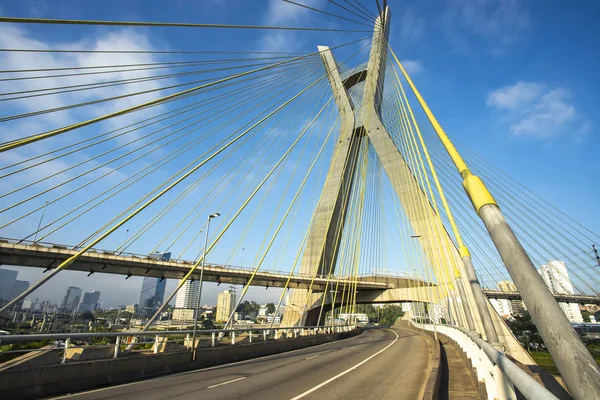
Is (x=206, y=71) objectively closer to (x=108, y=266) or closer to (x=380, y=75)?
(x=380, y=75)

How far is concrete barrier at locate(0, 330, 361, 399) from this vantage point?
7.02m

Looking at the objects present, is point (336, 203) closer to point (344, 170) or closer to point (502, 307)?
point (344, 170)

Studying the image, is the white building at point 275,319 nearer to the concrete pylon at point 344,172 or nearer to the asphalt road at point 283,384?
the concrete pylon at point 344,172

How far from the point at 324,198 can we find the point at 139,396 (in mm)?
32820

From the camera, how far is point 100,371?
28.9 ft

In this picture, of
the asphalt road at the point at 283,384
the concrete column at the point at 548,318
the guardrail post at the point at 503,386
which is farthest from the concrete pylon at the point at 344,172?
the concrete column at the point at 548,318

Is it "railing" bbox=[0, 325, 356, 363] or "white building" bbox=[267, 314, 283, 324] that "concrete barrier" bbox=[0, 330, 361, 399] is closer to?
"railing" bbox=[0, 325, 356, 363]

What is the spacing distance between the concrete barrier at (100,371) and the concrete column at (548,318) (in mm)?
9610

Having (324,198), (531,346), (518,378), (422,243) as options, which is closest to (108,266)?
(324,198)

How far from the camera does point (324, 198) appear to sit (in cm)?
3916

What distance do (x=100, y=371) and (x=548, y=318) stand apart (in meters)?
10.7

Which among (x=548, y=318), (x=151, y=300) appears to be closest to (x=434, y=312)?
(x=548, y=318)

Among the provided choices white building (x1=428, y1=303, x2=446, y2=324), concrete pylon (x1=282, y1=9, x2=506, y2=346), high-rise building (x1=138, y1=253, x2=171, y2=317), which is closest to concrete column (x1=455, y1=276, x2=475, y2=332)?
white building (x1=428, y1=303, x2=446, y2=324)

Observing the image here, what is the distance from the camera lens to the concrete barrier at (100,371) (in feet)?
23.0
